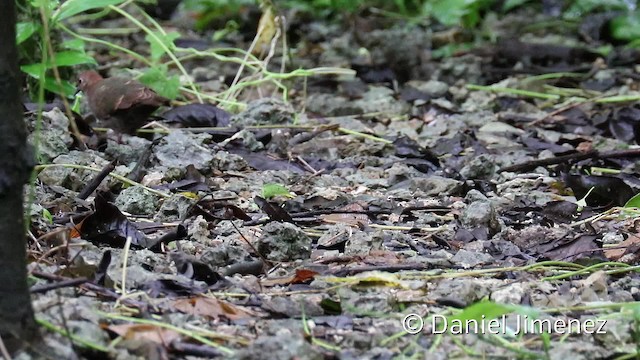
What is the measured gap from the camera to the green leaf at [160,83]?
336 centimetres

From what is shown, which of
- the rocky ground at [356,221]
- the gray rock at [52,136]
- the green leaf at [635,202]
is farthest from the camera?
the gray rock at [52,136]

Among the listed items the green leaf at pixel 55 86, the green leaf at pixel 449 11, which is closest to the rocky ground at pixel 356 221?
the green leaf at pixel 55 86

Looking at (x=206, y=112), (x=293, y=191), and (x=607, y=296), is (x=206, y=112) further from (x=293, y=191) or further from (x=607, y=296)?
(x=607, y=296)

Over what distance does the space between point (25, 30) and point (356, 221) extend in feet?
3.95

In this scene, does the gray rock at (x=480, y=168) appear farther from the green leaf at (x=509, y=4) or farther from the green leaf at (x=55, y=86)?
the green leaf at (x=509, y=4)

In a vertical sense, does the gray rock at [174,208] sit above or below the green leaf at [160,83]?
above

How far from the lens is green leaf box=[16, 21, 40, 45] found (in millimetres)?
2879

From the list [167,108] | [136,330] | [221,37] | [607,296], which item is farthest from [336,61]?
[136,330]

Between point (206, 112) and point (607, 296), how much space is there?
185cm

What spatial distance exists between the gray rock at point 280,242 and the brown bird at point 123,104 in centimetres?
117

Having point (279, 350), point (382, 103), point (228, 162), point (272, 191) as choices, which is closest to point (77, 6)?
point (228, 162)

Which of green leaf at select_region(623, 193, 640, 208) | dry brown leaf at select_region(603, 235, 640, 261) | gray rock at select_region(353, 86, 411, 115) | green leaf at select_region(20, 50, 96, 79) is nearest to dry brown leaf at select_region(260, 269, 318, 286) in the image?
dry brown leaf at select_region(603, 235, 640, 261)

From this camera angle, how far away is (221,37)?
5.21 metres

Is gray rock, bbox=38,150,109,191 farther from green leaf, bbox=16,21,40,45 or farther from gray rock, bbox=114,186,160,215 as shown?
green leaf, bbox=16,21,40,45
